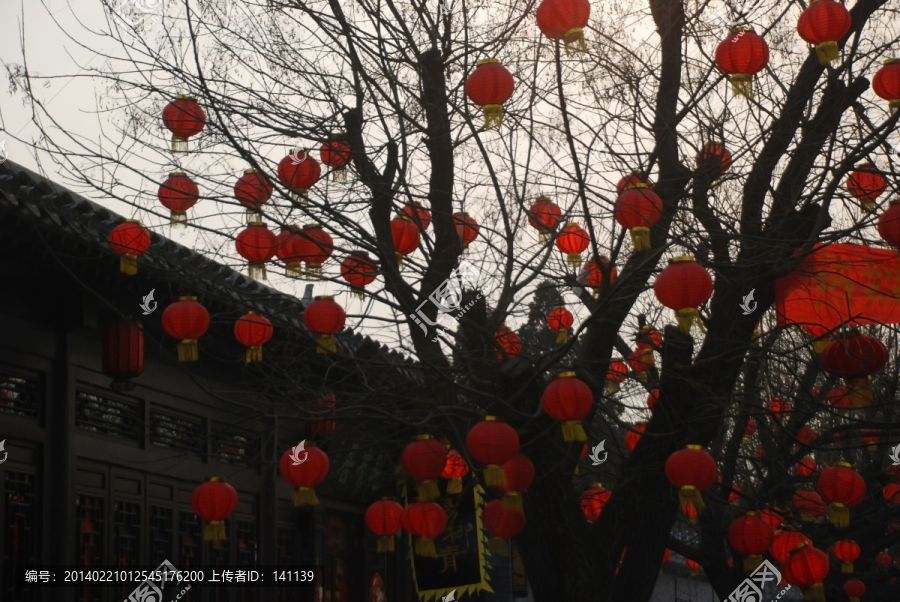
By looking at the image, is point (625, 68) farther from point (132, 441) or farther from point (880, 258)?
point (132, 441)

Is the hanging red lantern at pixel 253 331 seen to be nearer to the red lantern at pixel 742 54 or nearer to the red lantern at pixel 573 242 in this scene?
the red lantern at pixel 573 242

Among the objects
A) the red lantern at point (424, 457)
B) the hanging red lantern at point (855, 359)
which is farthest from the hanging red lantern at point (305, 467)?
the hanging red lantern at point (855, 359)

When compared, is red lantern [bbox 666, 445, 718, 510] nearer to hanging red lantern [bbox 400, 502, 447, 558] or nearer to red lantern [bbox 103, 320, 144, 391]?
hanging red lantern [bbox 400, 502, 447, 558]

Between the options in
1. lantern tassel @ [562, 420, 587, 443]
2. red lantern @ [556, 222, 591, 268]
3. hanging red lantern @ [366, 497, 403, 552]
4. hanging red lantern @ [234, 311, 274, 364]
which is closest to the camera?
lantern tassel @ [562, 420, 587, 443]

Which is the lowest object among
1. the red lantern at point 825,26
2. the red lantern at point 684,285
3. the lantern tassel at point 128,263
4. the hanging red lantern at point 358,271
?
the red lantern at point 684,285

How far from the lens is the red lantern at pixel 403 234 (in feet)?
24.2

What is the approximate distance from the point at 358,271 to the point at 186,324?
1.23 metres

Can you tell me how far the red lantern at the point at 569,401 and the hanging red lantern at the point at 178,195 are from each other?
272 cm

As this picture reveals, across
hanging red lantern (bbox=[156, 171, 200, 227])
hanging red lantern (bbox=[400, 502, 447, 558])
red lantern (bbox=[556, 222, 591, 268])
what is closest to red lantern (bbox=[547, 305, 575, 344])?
red lantern (bbox=[556, 222, 591, 268])

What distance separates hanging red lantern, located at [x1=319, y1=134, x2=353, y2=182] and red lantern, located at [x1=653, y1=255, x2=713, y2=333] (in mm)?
2452

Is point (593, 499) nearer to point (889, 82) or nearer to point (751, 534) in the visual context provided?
point (751, 534)

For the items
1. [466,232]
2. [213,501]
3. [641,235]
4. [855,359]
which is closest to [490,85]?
[641,235]

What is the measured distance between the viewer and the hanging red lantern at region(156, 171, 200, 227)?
702cm

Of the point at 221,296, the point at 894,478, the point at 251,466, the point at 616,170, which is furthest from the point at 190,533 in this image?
the point at 894,478
